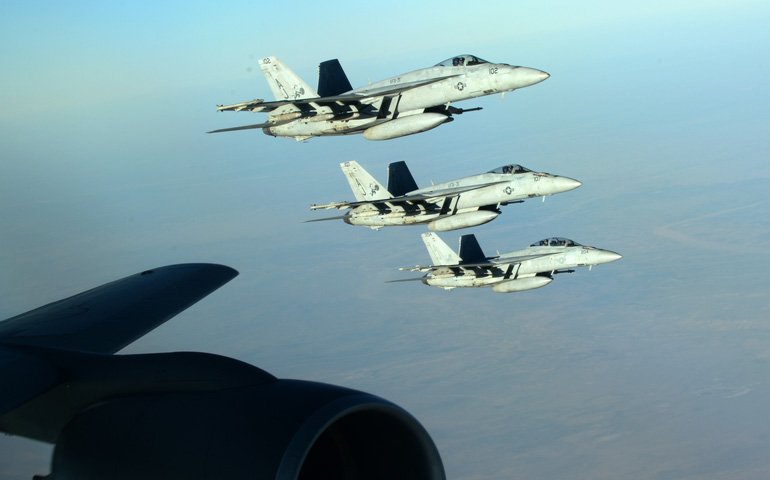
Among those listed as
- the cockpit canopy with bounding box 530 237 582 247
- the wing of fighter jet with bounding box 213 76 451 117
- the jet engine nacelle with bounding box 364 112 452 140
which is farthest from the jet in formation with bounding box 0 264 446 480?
the cockpit canopy with bounding box 530 237 582 247

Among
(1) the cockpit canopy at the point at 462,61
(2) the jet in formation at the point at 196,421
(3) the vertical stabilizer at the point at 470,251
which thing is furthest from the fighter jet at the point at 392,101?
(2) the jet in formation at the point at 196,421

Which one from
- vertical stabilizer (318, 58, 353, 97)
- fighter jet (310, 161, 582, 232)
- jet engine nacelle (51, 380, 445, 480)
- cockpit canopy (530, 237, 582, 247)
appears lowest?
cockpit canopy (530, 237, 582, 247)

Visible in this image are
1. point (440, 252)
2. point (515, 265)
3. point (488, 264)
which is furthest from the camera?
point (440, 252)

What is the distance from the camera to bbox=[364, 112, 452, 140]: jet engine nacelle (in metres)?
36.2

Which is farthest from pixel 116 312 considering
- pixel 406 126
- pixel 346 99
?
pixel 346 99

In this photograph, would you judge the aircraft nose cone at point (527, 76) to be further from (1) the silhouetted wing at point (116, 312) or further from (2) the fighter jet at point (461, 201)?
(1) the silhouetted wing at point (116, 312)

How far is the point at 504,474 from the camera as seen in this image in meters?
146

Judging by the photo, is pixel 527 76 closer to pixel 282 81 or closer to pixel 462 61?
pixel 462 61

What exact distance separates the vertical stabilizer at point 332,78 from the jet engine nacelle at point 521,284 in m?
25.9

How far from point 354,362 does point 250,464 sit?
185582 mm

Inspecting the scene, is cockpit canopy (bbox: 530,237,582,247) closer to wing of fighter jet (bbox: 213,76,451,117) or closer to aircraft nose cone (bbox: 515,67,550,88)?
aircraft nose cone (bbox: 515,67,550,88)

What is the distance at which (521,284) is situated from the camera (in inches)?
2357

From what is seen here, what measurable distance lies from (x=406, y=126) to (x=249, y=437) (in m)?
32.1

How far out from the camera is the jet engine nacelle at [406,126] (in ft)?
119
